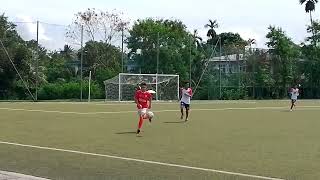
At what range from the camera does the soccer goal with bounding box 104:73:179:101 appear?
49.7 metres

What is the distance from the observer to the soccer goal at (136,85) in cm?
4972

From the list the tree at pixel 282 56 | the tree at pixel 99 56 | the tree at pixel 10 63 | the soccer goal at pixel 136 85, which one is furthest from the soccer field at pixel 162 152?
the tree at pixel 282 56

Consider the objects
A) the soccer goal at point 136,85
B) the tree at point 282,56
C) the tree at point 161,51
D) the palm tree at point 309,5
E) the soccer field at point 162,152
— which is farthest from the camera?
the palm tree at point 309,5

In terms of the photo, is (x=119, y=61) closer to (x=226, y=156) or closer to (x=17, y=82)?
(x=17, y=82)

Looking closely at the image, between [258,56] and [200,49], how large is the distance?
682 cm

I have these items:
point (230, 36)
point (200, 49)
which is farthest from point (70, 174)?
point (230, 36)

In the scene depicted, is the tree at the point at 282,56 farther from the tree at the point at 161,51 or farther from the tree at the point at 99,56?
the tree at the point at 99,56

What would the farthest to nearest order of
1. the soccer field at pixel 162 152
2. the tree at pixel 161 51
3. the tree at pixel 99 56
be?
the tree at pixel 99 56 → the tree at pixel 161 51 → the soccer field at pixel 162 152

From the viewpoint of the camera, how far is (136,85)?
49500 mm

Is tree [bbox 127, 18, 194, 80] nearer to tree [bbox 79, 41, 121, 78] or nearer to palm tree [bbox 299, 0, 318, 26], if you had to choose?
tree [bbox 79, 41, 121, 78]

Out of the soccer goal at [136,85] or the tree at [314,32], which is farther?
the tree at [314,32]

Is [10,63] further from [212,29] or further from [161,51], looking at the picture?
[212,29]

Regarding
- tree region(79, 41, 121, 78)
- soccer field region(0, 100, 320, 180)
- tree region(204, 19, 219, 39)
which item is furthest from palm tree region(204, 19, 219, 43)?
soccer field region(0, 100, 320, 180)

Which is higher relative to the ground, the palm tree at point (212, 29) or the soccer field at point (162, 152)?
the palm tree at point (212, 29)
